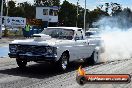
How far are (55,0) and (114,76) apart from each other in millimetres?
115858

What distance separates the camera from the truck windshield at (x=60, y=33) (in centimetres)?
1303

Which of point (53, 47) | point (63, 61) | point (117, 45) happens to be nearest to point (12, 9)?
point (117, 45)

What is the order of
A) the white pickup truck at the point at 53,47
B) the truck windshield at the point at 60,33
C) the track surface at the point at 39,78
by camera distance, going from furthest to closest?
the truck windshield at the point at 60,33 → the white pickup truck at the point at 53,47 → the track surface at the point at 39,78

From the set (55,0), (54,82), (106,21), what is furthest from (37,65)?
(55,0)

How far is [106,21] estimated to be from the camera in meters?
28.7

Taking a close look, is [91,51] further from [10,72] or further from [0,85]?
[0,85]

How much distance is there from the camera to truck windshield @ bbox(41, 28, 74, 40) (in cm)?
1303

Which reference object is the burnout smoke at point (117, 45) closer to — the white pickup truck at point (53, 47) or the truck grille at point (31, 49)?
the white pickup truck at point (53, 47)

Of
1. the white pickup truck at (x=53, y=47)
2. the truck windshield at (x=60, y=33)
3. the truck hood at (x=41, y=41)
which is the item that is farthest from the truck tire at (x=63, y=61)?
the truck windshield at (x=60, y=33)

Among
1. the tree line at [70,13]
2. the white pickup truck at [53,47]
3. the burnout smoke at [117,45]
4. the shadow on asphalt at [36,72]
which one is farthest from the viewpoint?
the tree line at [70,13]

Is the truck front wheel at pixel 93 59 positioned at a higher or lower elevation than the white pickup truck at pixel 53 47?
lower

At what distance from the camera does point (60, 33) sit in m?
13.2

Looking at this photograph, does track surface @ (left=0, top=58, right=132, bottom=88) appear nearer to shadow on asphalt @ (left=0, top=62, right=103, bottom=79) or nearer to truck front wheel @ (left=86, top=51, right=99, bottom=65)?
shadow on asphalt @ (left=0, top=62, right=103, bottom=79)

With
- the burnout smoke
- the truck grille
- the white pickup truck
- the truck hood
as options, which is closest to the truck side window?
the white pickup truck
